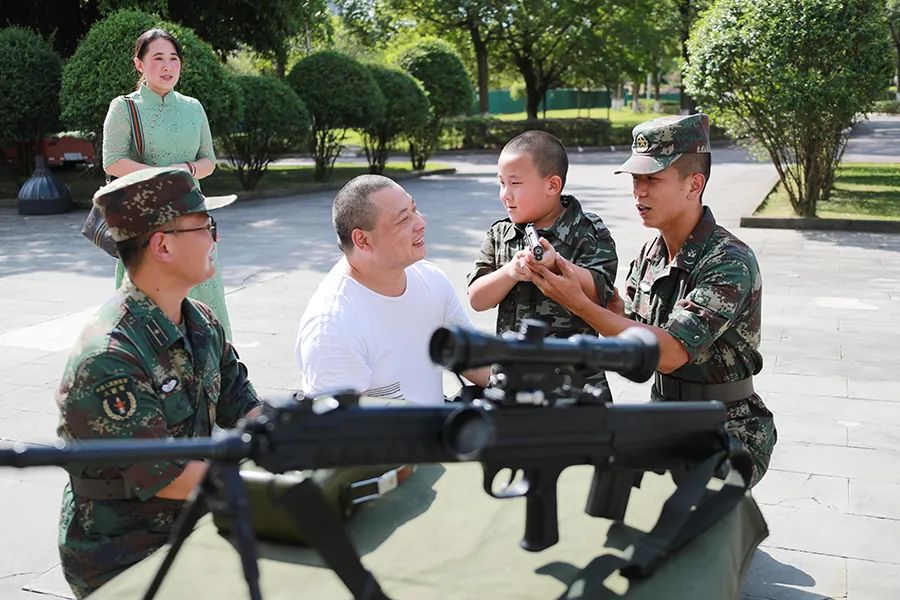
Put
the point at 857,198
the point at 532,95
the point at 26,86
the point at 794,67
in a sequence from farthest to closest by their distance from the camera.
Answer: the point at 532,95 → the point at 26,86 → the point at 857,198 → the point at 794,67

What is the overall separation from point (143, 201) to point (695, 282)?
1.74 meters

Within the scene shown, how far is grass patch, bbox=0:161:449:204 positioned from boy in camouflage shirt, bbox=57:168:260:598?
1363cm

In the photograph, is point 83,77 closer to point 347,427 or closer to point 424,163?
point 424,163

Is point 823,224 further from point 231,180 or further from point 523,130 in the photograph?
point 523,130

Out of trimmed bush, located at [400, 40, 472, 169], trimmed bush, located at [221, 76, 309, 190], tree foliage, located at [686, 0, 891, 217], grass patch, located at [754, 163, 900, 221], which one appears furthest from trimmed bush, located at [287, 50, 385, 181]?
tree foliage, located at [686, 0, 891, 217]

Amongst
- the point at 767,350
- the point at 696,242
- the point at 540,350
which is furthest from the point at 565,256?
the point at 767,350

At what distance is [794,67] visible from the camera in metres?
11.6

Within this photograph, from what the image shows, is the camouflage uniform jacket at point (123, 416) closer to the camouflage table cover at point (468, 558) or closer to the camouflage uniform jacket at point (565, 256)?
the camouflage table cover at point (468, 558)

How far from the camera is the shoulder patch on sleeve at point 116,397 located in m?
2.28

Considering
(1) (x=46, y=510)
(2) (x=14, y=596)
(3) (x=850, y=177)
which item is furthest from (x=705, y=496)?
(3) (x=850, y=177)

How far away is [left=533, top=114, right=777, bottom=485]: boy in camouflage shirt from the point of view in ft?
9.86

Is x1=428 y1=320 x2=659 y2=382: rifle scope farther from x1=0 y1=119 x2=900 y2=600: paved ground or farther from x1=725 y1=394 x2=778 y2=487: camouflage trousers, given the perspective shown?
x1=0 y1=119 x2=900 y2=600: paved ground

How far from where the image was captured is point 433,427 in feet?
4.91

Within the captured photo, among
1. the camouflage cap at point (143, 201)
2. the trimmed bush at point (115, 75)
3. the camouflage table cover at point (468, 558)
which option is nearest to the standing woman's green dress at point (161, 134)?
the camouflage cap at point (143, 201)
